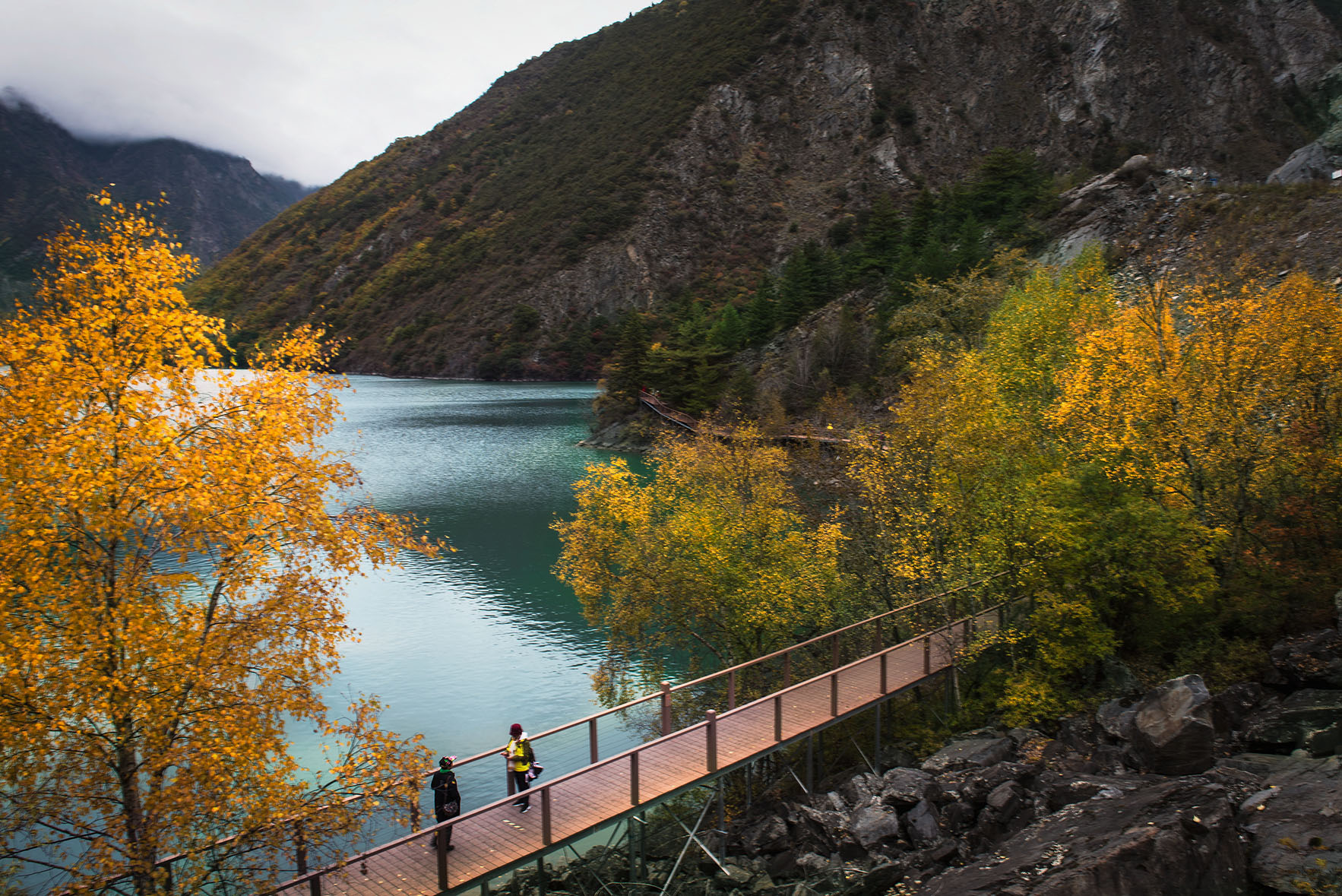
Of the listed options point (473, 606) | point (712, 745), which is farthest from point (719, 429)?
point (712, 745)

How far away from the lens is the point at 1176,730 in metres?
13.8

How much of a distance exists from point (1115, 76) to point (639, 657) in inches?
4634

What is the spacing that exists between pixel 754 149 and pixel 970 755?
420 ft

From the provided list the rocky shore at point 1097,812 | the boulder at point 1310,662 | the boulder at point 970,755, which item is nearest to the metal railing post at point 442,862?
the rocky shore at point 1097,812

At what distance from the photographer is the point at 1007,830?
14.3 m

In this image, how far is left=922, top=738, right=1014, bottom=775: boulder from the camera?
54.5 feet

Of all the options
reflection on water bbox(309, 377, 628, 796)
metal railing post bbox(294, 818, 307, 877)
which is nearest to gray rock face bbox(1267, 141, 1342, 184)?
reflection on water bbox(309, 377, 628, 796)

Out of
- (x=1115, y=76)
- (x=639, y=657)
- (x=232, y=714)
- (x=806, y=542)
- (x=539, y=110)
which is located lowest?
(x=639, y=657)

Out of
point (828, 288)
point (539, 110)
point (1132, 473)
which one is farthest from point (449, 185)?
point (1132, 473)

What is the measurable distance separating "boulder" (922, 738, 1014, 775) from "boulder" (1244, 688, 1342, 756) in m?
4.49

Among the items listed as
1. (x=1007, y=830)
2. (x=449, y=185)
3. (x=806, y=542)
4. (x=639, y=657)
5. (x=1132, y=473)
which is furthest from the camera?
(x=449, y=185)

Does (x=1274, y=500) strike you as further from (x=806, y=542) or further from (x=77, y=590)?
(x=77, y=590)

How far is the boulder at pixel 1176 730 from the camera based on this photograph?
44.4ft

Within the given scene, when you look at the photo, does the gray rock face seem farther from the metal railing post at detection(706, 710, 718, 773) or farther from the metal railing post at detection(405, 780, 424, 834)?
the metal railing post at detection(405, 780, 424, 834)
